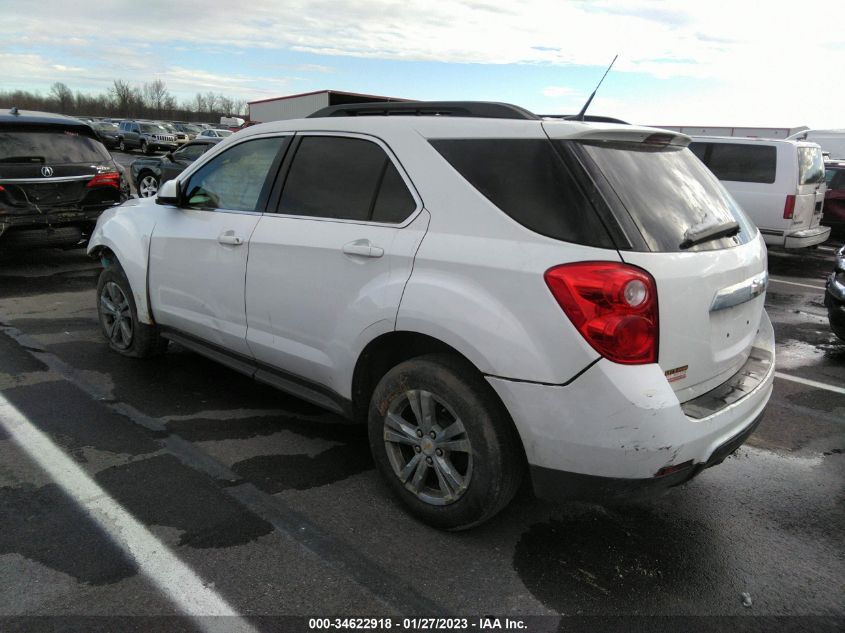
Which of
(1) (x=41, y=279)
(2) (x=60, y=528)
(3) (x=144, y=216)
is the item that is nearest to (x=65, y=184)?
(1) (x=41, y=279)

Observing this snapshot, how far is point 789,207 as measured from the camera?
1000 cm

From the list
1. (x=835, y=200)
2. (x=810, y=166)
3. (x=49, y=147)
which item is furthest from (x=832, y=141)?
(x=49, y=147)

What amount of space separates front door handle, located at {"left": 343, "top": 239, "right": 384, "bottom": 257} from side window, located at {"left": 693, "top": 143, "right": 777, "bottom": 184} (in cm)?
942

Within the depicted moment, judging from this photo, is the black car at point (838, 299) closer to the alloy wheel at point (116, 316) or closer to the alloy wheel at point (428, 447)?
the alloy wheel at point (428, 447)

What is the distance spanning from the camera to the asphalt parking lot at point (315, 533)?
7.86ft

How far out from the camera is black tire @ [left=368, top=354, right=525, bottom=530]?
8.37ft

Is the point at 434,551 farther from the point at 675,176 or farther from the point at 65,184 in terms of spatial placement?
the point at 65,184

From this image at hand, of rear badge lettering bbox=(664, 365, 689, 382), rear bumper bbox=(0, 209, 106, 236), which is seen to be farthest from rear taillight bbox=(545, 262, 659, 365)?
rear bumper bbox=(0, 209, 106, 236)

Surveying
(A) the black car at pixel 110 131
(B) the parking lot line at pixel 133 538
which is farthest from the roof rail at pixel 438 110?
(A) the black car at pixel 110 131

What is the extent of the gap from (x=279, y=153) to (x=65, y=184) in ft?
16.6

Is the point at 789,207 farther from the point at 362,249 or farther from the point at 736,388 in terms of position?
the point at 362,249

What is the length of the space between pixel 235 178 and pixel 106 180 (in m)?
4.89

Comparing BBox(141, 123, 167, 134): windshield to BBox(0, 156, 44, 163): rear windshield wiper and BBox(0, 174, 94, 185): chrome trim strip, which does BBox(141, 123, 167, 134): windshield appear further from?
BBox(0, 156, 44, 163): rear windshield wiper

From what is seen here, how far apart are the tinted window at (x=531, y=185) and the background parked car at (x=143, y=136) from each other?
37.6 metres
